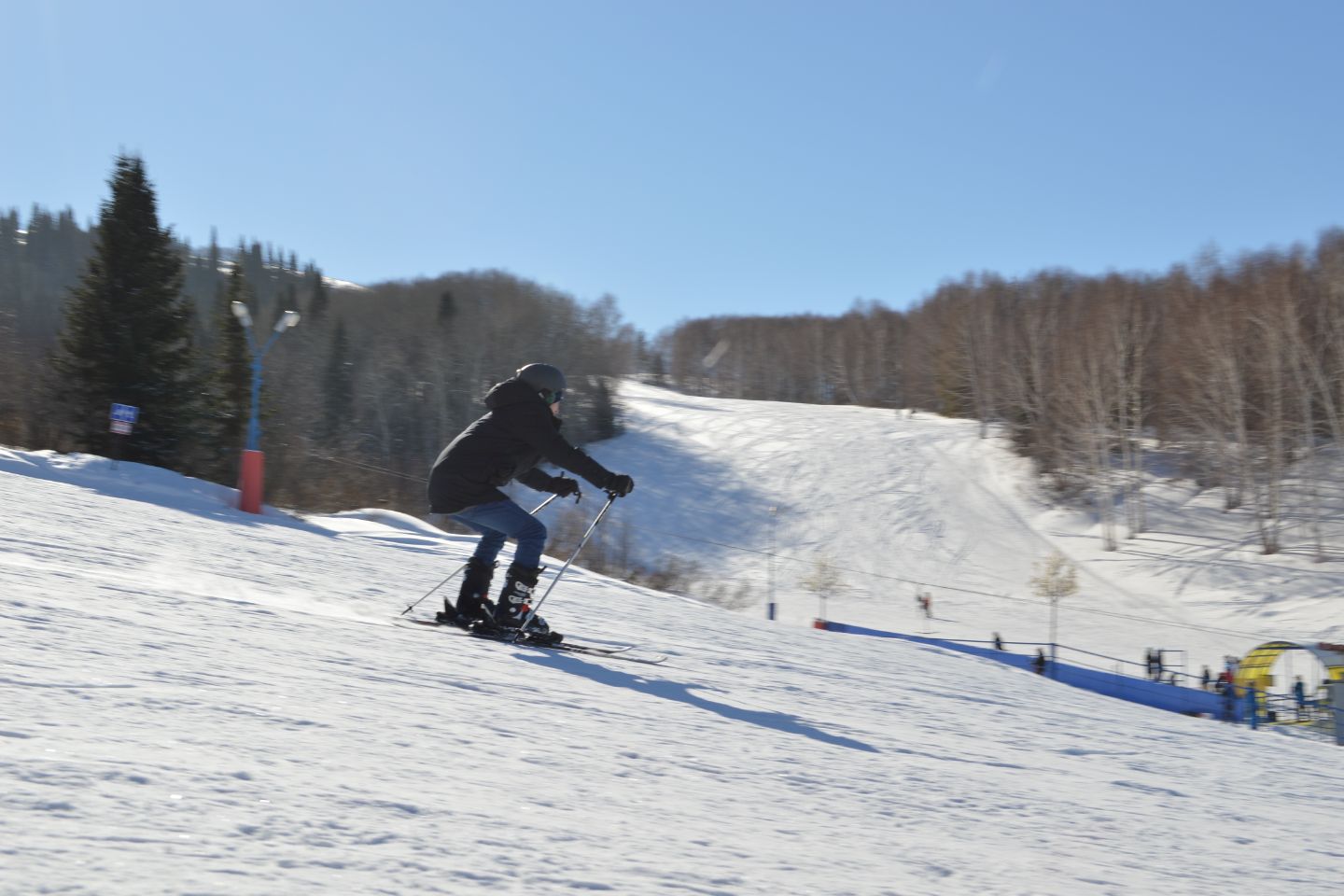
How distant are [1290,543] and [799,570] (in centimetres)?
1969

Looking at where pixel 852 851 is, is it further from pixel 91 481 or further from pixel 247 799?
pixel 91 481

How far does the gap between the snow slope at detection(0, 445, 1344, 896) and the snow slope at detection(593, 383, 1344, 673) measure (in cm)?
2759

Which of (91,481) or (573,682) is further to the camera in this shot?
(91,481)

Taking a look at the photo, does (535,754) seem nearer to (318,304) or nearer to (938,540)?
(938,540)

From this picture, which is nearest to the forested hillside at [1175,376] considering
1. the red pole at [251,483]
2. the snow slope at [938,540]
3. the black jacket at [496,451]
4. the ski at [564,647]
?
the snow slope at [938,540]

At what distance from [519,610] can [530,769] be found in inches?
125

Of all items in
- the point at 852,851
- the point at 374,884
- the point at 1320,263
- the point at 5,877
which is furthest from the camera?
the point at 1320,263

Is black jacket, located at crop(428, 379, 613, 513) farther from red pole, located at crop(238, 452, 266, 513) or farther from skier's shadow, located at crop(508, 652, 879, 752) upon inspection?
red pole, located at crop(238, 452, 266, 513)

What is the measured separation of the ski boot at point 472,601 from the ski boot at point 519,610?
13 cm

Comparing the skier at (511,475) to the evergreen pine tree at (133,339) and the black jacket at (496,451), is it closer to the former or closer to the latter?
the black jacket at (496,451)

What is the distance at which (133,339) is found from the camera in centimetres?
2588

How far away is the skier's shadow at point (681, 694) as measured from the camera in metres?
4.89

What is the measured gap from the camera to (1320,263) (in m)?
46.2

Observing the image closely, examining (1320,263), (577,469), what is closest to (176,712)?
(577,469)
